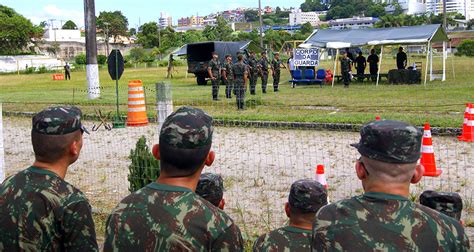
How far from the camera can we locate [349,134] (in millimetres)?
11336

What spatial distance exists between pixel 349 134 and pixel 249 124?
242cm

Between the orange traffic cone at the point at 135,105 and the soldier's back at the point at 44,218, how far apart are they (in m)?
10.9

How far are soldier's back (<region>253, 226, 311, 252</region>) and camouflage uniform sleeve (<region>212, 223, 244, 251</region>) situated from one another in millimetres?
720

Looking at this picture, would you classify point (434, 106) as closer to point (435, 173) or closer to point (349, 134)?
point (349, 134)

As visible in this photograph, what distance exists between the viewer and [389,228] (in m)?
2.11

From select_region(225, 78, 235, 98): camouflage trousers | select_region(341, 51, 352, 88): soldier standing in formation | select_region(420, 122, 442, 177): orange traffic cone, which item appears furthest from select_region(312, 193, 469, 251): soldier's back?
select_region(341, 51, 352, 88): soldier standing in formation

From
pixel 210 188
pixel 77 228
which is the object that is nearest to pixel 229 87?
pixel 210 188

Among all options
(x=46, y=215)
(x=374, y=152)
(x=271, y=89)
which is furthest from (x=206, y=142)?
(x=271, y=89)

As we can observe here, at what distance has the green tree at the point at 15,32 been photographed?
283ft

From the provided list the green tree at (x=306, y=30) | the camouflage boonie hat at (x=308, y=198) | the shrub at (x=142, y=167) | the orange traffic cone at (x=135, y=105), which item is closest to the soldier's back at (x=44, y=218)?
the camouflage boonie hat at (x=308, y=198)

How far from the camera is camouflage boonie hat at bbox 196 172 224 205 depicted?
340 centimetres

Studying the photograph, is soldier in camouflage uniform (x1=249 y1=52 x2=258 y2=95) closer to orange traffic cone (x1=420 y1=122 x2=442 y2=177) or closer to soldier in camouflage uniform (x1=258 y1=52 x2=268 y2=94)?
soldier in camouflage uniform (x1=258 y1=52 x2=268 y2=94)

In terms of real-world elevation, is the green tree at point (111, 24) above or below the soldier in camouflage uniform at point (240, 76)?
above

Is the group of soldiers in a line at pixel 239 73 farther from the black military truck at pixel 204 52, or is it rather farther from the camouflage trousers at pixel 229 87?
the black military truck at pixel 204 52
